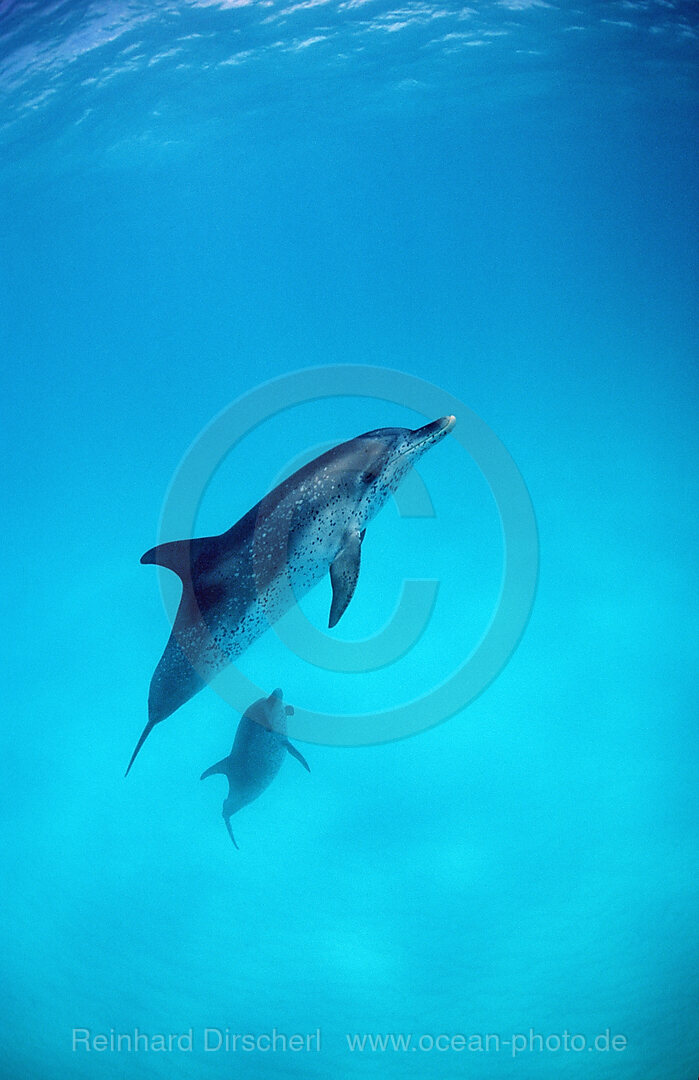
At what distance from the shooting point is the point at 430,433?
4.77 metres

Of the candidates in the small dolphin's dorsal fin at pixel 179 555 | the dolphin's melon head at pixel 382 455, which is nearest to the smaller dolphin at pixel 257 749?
the small dolphin's dorsal fin at pixel 179 555

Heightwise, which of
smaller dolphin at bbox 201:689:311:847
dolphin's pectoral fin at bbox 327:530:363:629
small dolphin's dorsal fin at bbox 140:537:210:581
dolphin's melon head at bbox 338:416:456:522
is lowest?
smaller dolphin at bbox 201:689:311:847

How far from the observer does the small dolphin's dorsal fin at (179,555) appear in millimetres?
4812

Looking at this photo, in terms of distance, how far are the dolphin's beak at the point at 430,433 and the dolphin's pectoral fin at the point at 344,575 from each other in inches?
34.8

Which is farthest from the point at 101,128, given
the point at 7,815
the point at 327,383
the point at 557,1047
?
the point at 557,1047

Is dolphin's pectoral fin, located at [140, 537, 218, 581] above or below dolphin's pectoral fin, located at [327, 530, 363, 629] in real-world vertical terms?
above

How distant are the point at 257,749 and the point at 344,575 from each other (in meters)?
3.83

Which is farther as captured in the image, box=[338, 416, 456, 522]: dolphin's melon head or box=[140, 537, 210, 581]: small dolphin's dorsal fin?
box=[140, 537, 210, 581]: small dolphin's dorsal fin

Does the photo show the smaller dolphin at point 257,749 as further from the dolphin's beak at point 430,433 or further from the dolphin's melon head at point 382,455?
the dolphin's beak at point 430,433

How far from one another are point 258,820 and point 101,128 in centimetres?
1749

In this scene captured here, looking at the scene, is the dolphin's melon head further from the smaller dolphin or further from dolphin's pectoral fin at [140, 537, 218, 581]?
the smaller dolphin

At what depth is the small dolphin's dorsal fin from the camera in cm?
481

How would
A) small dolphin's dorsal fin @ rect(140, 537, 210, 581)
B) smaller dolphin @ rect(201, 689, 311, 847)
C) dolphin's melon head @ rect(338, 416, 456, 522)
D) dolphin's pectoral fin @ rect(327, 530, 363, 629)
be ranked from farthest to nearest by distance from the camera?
smaller dolphin @ rect(201, 689, 311, 847) < small dolphin's dorsal fin @ rect(140, 537, 210, 581) < dolphin's melon head @ rect(338, 416, 456, 522) < dolphin's pectoral fin @ rect(327, 530, 363, 629)

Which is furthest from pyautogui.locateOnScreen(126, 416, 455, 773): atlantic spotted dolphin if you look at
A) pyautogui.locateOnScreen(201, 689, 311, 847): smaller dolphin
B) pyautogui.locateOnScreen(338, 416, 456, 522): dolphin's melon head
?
pyautogui.locateOnScreen(201, 689, 311, 847): smaller dolphin
